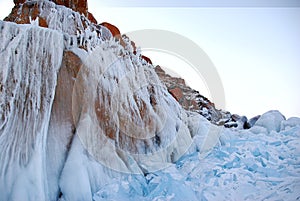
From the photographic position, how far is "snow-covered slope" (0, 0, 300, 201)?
134 inches

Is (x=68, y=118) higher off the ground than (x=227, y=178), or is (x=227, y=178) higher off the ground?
(x=68, y=118)

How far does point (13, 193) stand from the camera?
302 cm

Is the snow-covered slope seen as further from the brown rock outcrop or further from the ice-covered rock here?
the brown rock outcrop

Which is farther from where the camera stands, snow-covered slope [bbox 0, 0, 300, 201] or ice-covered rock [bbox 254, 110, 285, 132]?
ice-covered rock [bbox 254, 110, 285, 132]

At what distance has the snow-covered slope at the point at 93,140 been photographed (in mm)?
3402

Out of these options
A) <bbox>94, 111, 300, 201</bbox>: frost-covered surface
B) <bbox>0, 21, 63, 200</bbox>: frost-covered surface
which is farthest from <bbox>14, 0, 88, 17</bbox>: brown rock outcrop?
<bbox>94, 111, 300, 201</bbox>: frost-covered surface

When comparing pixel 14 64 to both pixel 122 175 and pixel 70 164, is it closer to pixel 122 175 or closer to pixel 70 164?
pixel 70 164

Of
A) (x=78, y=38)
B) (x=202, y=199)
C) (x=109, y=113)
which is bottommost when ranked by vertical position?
(x=202, y=199)

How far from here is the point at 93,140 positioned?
4086mm

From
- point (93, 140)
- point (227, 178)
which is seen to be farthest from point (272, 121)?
point (93, 140)

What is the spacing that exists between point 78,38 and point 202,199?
4005 millimetres

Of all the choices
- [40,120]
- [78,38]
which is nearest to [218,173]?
[40,120]

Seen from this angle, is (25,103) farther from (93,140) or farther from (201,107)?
(201,107)

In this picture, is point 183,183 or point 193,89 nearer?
point 183,183
